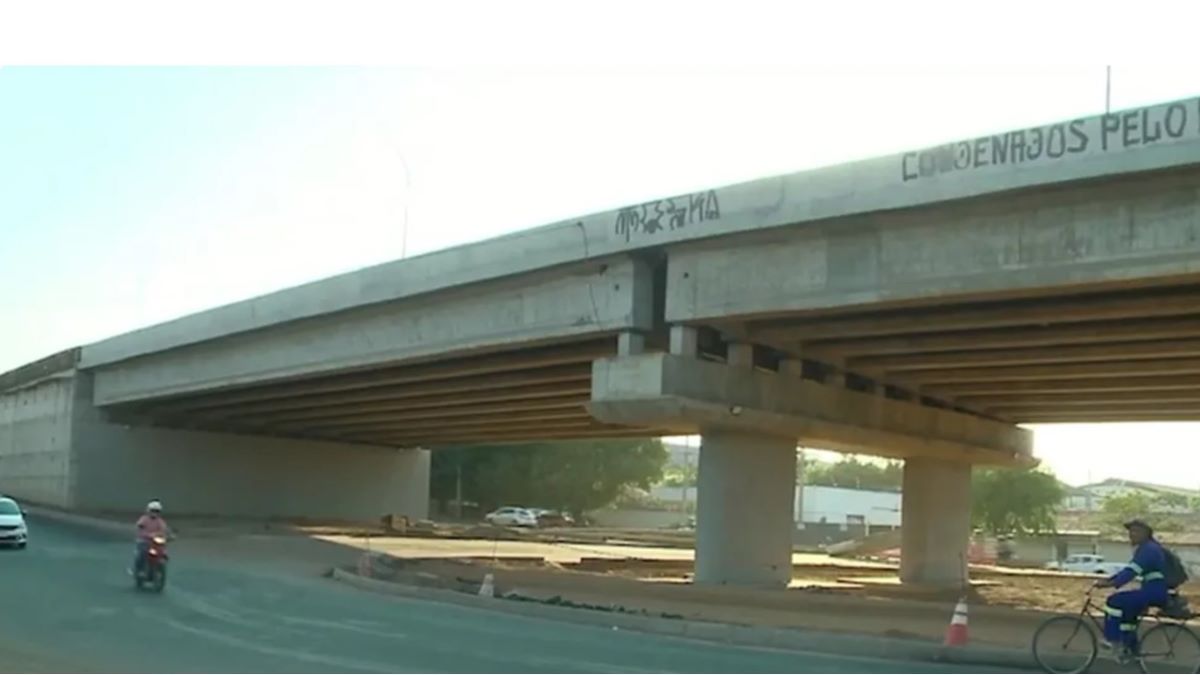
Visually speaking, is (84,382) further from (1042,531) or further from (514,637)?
(1042,531)

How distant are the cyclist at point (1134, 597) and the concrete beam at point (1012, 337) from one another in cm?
1038

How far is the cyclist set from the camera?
43.9ft

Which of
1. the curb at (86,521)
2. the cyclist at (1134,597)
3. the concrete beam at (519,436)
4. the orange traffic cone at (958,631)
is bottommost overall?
the curb at (86,521)

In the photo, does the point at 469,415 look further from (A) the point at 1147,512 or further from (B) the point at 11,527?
(A) the point at 1147,512

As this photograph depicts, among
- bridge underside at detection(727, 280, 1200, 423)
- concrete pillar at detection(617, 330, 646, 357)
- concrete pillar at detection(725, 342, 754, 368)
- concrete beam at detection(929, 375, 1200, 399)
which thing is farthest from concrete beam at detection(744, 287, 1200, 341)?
concrete beam at detection(929, 375, 1200, 399)

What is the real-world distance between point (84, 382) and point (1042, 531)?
7080cm

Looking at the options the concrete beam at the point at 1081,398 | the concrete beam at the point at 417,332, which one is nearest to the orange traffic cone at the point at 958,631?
the concrete beam at the point at 417,332

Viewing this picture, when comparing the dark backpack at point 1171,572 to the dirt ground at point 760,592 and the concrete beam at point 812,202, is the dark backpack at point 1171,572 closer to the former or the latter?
the dirt ground at point 760,592

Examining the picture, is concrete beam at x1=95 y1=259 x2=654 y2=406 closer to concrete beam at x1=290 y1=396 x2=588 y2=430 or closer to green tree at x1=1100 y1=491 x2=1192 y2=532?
concrete beam at x1=290 y1=396 x2=588 y2=430

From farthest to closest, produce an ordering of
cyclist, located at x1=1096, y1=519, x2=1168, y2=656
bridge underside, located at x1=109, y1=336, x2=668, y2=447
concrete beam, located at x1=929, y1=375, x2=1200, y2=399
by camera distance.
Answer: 1. bridge underside, located at x1=109, y1=336, x2=668, y2=447
2. concrete beam, located at x1=929, y1=375, x2=1200, y2=399
3. cyclist, located at x1=1096, y1=519, x2=1168, y2=656

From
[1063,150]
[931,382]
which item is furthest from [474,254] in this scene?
[1063,150]

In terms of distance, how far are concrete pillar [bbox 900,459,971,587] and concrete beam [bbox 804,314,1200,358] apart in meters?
9.33

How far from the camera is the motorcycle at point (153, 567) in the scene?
22.8 m

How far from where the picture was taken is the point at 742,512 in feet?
87.0
